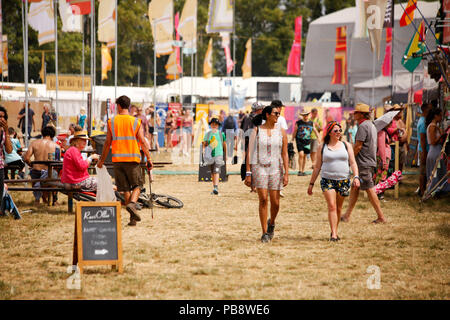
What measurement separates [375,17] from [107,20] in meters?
9.29

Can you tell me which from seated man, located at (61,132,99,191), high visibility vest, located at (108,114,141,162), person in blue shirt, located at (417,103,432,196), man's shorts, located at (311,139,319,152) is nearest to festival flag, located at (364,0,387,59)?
man's shorts, located at (311,139,319,152)

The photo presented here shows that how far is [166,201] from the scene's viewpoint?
1246 centimetres

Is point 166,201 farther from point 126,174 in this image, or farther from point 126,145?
point 126,145

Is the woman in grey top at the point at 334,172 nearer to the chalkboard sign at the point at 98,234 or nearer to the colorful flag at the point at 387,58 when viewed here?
the chalkboard sign at the point at 98,234

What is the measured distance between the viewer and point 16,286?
6.23 m

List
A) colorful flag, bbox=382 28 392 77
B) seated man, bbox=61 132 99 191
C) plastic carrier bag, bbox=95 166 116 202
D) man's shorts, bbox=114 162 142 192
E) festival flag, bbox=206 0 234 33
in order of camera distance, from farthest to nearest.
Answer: colorful flag, bbox=382 28 392 77 → festival flag, bbox=206 0 234 33 → seated man, bbox=61 132 99 191 → man's shorts, bbox=114 162 142 192 → plastic carrier bag, bbox=95 166 116 202

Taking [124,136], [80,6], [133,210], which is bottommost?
[133,210]

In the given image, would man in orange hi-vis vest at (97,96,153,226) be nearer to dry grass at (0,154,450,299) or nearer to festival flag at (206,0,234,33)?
dry grass at (0,154,450,299)

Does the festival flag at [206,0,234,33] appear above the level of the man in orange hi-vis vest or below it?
above

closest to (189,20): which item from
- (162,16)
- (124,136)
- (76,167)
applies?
(162,16)

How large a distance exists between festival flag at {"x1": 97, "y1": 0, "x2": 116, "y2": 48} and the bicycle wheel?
41.2ft

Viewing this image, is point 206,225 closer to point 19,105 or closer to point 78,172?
point 78,172

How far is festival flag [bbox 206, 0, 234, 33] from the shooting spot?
27375 mm

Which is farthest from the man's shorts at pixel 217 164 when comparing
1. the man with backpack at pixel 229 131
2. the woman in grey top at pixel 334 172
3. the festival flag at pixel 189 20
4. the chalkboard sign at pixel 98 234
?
the festival flag at pixel 189 20
